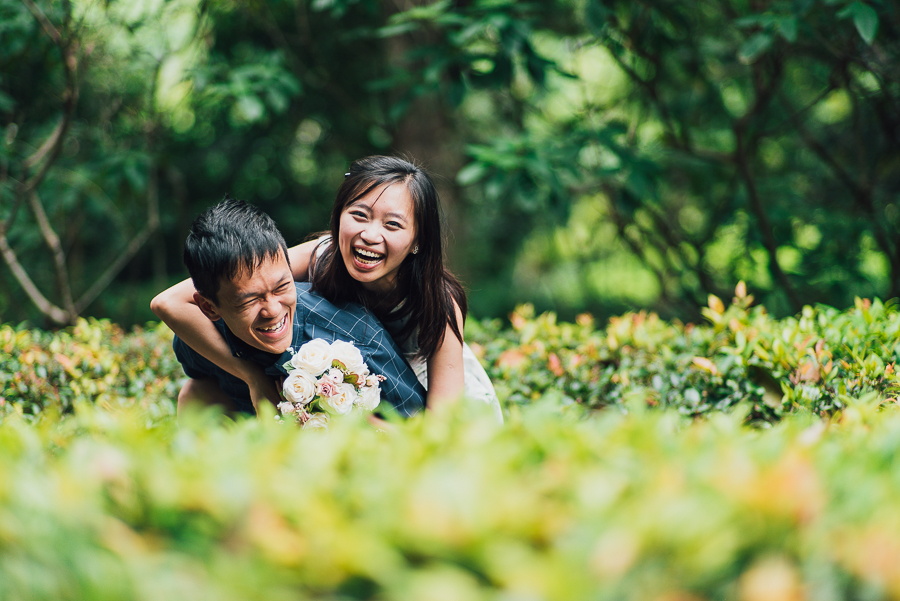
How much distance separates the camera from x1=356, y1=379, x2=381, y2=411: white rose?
2025 millimetres

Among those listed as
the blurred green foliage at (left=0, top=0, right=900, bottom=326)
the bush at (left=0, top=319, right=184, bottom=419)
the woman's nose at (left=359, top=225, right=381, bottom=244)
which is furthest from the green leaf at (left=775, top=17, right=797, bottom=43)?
the bush at (left=0, top=319, right=184, bottom=419)

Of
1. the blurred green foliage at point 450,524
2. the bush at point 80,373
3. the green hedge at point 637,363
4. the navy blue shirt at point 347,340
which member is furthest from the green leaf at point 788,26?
the bush at point 80,373

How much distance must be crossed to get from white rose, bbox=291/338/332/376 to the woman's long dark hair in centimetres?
32

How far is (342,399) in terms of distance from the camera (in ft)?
6.49

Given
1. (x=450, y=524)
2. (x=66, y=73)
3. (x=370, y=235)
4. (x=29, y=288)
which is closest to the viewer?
(x=450, y=524)

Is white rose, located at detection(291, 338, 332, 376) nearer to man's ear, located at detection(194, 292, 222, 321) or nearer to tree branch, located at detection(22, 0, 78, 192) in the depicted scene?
man's ear, located at detection(194, 292, 222, 321)

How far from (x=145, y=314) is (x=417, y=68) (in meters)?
5.36

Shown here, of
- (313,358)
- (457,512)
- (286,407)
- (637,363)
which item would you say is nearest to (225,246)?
(313,358)

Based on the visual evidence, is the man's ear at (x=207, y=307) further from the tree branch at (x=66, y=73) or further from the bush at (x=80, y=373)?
the tree branch at (x=66, y=73)

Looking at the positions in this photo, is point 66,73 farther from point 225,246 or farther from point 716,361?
point 716,361

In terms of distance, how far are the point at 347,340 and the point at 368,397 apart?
A: 0.24 m

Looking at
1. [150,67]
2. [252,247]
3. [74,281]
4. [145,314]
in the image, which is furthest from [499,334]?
[145,314]

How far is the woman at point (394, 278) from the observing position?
2.14 m

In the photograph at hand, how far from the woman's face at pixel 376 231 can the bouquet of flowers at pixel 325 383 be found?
1.01 feet
